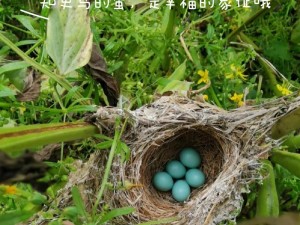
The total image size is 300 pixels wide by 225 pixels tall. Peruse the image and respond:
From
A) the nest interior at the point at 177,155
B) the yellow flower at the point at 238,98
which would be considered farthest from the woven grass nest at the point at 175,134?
the yellow flower at the point at 238,98

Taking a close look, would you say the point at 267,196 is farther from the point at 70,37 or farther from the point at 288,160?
the point at 70,37

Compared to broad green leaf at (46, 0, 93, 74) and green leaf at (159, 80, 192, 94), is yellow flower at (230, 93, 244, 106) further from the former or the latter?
broad green leaf at (46, 0, 93, 74)

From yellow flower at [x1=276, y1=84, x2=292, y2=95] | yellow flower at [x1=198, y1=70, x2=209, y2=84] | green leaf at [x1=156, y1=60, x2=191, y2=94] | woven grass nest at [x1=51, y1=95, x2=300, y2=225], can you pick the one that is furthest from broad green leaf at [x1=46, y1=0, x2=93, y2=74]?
yellow flower at [x1=276, y1=84, x2=292, y2=95]

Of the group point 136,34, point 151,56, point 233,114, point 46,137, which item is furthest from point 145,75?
point 46,137

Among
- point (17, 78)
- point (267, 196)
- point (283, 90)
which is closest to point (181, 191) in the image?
point (267, 196)

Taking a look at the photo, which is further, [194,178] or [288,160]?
[194,178]

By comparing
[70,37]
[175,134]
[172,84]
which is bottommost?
[175,134]
